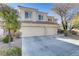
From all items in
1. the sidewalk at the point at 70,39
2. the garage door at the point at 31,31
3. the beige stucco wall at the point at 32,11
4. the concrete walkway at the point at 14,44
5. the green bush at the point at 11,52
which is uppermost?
the beige stucco wall at the point at 32,11

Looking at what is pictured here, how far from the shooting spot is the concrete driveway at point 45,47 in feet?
9.75

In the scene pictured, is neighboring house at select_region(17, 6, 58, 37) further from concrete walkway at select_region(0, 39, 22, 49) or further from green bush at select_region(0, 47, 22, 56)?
green bush at select_region(0, 47, 22, 56)

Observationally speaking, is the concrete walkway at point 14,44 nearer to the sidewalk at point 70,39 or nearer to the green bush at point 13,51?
the green bush at point 13,51

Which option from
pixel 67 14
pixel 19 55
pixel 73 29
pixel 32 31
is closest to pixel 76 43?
pixel 73 29

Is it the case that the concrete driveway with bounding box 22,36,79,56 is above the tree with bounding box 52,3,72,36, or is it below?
below

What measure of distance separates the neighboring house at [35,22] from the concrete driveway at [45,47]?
0.10 m

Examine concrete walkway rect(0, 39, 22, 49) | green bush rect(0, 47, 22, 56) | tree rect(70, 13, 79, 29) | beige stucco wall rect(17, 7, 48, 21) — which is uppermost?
beige stucco wall rect(17, 7, 48, 21)

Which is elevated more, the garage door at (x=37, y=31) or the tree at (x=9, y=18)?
the tree at (x=9, y=18)

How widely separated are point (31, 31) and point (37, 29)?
10 centimetres

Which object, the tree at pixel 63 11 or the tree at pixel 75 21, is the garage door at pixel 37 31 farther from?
the tree at pixel 75 21

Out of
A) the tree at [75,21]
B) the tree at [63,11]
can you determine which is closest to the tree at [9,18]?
the tree at [63,11]

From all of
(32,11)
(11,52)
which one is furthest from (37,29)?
(11,52)

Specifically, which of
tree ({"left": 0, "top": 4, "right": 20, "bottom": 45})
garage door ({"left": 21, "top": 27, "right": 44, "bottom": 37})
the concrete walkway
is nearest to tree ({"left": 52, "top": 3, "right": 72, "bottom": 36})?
garage door ({"left": 21, "top": 27, "right": 44, "bottom": 37})

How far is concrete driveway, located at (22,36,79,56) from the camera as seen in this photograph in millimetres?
2973
